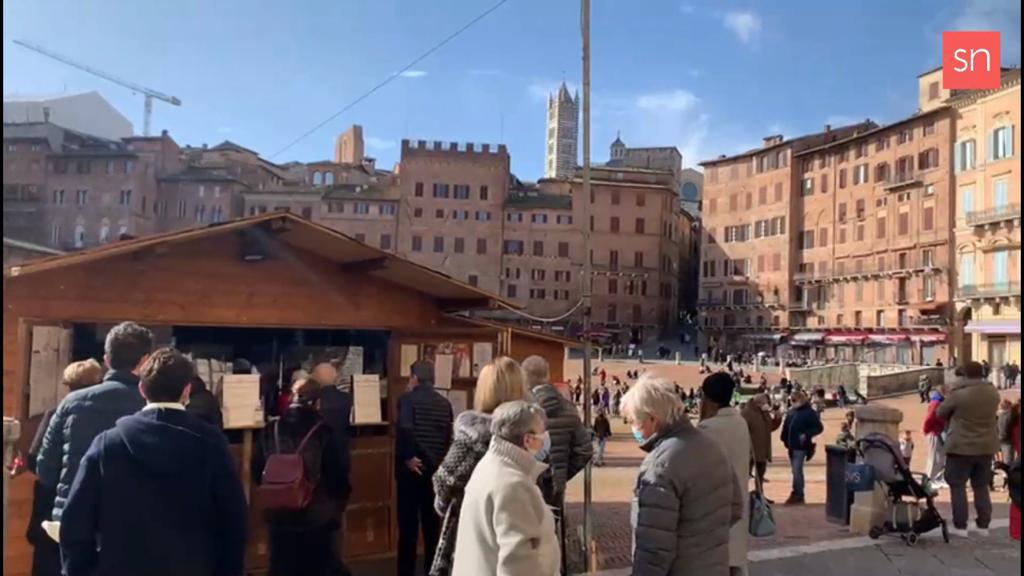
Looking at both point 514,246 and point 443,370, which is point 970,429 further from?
point 514,246

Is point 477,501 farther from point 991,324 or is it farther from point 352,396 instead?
point 991,324

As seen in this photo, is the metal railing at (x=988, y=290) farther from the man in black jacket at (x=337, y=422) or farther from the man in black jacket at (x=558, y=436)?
the man in black jacket at (x=337, y=422)

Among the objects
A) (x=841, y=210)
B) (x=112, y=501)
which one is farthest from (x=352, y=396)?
(x=841, y=210)

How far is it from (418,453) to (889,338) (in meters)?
51.5

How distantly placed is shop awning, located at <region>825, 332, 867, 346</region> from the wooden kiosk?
5116cm

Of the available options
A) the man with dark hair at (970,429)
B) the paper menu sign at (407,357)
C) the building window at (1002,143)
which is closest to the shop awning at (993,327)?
the building window at (1002,143)

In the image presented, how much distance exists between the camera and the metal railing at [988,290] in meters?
38.4

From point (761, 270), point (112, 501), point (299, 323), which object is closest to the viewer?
point (112, 501)

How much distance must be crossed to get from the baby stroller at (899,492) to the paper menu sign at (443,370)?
3532 mm

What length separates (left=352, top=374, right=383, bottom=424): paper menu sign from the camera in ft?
20.3

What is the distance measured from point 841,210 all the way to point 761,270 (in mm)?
7466

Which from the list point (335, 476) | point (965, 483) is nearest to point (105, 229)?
point (335, 476)

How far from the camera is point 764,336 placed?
196 feet

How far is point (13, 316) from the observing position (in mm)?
4801
